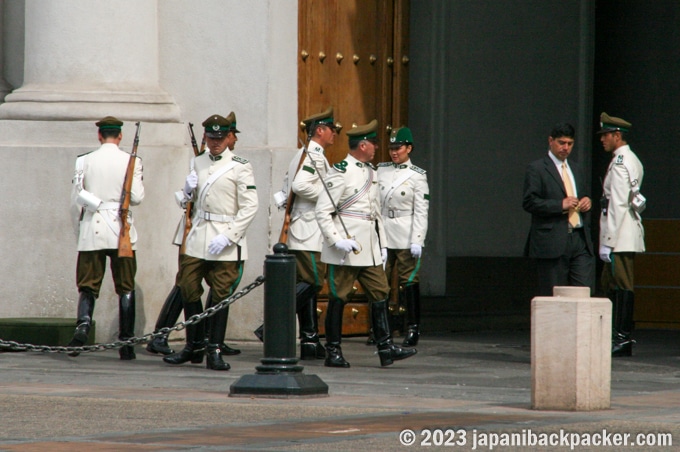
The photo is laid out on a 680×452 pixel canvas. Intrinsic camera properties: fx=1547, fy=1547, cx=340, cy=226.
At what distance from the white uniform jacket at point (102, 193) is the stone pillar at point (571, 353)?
15.6ft

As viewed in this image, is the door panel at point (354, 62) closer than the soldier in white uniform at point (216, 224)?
No

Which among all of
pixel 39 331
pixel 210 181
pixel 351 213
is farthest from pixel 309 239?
pixel 39 331

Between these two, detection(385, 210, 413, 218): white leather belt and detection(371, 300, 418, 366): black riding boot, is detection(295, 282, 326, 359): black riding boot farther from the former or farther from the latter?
detection(385, 210, 413, 218): white leather belt

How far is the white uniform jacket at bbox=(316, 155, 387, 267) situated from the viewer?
12328 mm

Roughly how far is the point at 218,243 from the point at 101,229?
4.31 ft

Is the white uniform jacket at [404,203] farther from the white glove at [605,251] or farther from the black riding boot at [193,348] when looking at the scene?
the black riding boot at [193,348]

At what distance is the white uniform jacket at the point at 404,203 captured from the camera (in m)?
14.7

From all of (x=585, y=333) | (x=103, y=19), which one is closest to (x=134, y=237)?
(x=103, y=19)

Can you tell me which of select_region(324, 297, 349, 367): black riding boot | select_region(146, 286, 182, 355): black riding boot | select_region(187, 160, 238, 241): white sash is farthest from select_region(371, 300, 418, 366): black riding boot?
select_region(146, 286, 182, 355): black riding boot

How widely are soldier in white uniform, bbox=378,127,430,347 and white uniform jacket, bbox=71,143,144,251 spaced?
2770 mm

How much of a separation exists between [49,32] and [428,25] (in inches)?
174

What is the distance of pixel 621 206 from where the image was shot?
13688 mm

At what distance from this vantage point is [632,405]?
31.5 ft

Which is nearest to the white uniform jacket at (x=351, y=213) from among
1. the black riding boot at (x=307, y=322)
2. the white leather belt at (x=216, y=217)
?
the white leather belt at (x=216, y=217)
